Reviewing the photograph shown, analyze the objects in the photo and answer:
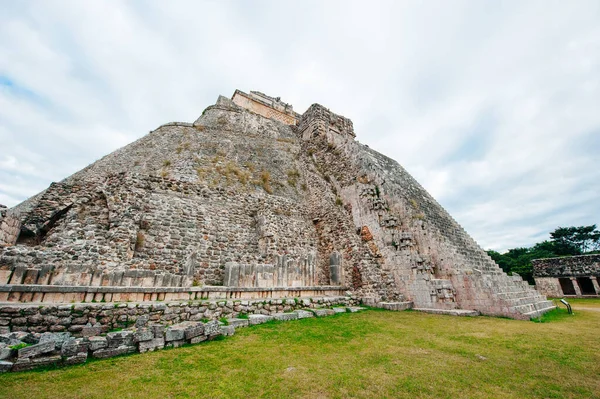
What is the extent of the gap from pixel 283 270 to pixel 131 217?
18.9ft

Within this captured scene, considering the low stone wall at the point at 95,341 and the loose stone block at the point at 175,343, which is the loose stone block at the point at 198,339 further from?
the loose stone block at the point at 175,343

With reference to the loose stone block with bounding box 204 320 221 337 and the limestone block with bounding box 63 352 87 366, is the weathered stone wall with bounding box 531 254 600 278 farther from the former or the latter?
the limestone block with bounding box 63 352 87 366

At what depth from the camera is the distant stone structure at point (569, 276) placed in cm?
2177

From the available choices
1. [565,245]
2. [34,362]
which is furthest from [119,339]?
[565,245]

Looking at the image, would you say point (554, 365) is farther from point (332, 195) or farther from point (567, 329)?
point (332, 195)

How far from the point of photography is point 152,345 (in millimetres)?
4531

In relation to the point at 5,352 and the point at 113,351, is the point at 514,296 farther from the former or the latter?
the point at 5,352

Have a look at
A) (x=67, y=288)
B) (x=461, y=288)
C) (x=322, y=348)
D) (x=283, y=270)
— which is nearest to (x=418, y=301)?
(x=461, y=288)

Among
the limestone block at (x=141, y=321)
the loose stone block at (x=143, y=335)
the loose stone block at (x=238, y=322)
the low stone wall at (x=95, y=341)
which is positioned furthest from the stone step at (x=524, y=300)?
the limestone block at (x=141, y=321)

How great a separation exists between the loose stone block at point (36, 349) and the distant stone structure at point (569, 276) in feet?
109

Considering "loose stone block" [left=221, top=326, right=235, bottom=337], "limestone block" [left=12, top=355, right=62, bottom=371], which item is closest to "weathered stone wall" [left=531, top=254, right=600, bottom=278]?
"loose stone block" [left=221, top=326, right=235, bottom=337]

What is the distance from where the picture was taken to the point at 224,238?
1050cm

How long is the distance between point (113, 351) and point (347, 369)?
12.8 ft

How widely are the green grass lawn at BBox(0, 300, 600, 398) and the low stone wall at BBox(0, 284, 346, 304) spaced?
6.38 feet
